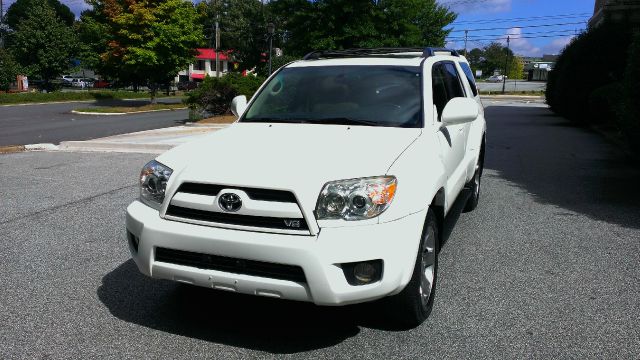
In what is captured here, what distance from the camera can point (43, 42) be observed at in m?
47.2

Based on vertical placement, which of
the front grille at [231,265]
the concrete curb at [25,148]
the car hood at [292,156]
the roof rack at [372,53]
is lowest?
the concrete curb at [25,148]

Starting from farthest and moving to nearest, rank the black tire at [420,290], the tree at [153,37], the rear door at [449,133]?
1. the tree at [153,37]
2. the rear door at [449,133]
3. the black tire at [420,290]

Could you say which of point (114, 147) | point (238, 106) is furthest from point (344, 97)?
point (114, 147)

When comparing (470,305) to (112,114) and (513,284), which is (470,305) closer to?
(513,284)

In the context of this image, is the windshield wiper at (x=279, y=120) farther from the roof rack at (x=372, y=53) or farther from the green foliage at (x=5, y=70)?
the green foliage at (x=5, y=70)

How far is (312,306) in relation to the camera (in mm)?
4059

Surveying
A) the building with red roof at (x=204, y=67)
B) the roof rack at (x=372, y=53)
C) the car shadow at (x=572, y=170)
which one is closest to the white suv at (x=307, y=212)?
the roof rack at (x=372, y=53)

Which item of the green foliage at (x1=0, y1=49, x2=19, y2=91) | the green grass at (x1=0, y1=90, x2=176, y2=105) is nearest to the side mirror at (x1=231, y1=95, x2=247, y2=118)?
the green grass at (x1=0, y1=90, x2=176, y2=105)

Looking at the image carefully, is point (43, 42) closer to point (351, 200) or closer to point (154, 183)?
point (154, 183)

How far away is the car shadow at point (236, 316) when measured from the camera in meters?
3.55

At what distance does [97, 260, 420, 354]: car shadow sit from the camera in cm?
355

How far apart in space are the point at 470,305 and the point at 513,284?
62 centimetres

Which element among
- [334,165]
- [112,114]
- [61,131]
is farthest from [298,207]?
[112,114]

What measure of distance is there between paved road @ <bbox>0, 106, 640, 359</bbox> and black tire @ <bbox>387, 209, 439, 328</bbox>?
0.37 feet
